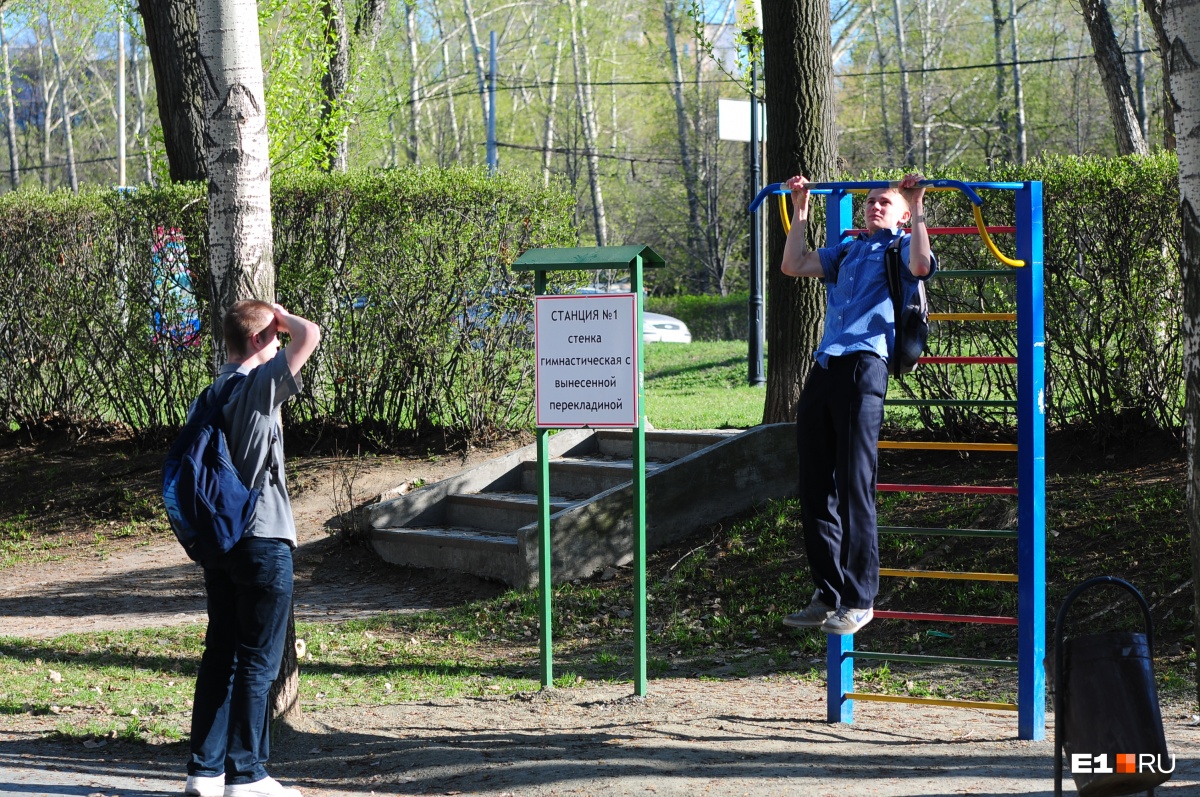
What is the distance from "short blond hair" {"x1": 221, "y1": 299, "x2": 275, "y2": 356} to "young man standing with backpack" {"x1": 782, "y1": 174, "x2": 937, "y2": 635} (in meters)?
2.32

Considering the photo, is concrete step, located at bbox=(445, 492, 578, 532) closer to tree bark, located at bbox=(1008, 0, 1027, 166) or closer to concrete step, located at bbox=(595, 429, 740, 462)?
concrete step, located at bbox=(595, 429, 740, 462)

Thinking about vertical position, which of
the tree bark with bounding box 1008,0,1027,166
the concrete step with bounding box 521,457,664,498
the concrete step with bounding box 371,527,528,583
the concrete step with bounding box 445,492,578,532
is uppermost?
the tree bark with bounding box 1008,0,1027,166

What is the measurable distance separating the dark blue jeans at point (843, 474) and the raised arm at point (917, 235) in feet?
1.40

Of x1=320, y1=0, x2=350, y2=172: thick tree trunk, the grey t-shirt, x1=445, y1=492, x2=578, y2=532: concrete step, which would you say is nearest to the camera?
the grey t-shirt

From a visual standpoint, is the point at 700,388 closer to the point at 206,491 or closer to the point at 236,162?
the point at 236,162

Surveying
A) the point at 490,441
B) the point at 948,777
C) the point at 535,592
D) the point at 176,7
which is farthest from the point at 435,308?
the point at 948,777

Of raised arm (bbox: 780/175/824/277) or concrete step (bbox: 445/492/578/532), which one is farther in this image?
concrete step (bbox: 445/492/578/532)

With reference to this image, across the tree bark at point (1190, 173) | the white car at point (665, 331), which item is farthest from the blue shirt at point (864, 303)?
the white car at point (665, 331)

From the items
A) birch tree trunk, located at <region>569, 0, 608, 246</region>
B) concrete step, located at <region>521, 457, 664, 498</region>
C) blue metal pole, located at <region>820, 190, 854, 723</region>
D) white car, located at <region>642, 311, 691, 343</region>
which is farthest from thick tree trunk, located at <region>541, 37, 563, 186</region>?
blue metal pole, located at <region>820, 190, 854, 723</region>

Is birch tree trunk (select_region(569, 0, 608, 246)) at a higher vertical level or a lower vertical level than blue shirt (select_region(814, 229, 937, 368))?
higher

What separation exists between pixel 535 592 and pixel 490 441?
11.2 feet

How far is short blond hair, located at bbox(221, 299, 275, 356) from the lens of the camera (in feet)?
16.0

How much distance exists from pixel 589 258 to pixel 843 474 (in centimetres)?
195

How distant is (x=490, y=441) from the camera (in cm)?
1224
